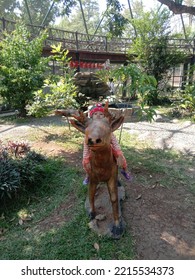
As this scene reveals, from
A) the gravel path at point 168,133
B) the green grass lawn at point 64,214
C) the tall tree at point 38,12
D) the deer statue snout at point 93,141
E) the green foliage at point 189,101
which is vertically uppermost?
the tall tree at point 38,12

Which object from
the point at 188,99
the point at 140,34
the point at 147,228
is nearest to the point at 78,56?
the point at 140,34

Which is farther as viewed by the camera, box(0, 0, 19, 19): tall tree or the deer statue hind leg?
box(0, 0, 19, 19): tall tree

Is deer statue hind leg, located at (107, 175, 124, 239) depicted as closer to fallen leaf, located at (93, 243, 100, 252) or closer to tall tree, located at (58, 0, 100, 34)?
fallen leaf, located at (93, 243, 100, 252)

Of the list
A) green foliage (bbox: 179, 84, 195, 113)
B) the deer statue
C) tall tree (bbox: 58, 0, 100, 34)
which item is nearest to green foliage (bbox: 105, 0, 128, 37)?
green foliage (bbox: 179, 84, 195, 113)

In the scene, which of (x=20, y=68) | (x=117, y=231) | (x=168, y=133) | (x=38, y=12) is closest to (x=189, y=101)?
(x=168, y=133)

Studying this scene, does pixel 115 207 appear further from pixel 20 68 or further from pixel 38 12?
pixel 38 12

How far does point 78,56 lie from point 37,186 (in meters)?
10.4

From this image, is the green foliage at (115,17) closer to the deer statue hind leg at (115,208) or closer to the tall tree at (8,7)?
the deer statue hind leg at (115,208)

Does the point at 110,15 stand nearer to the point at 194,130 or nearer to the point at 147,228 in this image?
the point at 194,130

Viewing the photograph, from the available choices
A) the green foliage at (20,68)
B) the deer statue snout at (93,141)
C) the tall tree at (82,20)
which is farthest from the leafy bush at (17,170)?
the tall tree at (82,20)

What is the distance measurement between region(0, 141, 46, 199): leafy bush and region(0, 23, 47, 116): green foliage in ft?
13.5

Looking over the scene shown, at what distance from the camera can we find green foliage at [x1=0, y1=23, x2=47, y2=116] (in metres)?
7.84

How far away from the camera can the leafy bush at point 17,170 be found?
11.2 feet

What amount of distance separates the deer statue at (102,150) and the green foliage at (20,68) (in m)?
6.11
